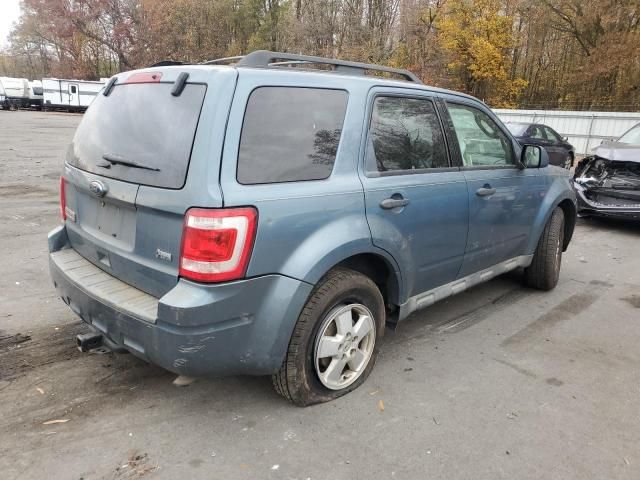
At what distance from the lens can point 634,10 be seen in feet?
79.7

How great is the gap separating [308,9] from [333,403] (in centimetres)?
3356

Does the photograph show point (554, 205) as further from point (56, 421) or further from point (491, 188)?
point (56, 421)

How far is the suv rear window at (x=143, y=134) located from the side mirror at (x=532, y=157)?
9.84 ft

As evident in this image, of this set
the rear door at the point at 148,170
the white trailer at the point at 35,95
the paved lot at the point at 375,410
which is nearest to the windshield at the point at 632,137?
the paved lot at the point at 375,410

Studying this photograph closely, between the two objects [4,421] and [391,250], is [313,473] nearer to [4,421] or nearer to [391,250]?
[391,250]

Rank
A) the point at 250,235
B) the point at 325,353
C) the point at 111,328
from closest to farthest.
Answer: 1. the point at 250,235
2. the point at 111,328
3. the point at 325,353

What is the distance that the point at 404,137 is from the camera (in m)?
3.29

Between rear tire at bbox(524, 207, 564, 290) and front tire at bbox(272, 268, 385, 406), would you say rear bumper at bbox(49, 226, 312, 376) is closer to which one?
front tire at bbox(272, 268, 385, 406)

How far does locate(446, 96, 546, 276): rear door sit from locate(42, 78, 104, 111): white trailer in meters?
44.1

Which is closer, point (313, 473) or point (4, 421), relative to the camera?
point (313, 473)

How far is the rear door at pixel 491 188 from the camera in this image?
379cm

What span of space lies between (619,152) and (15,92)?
50.0 meters

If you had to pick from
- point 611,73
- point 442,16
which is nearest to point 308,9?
point 442,16

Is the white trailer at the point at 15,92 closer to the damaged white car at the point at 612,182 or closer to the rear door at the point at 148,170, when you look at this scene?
the damaged white car at the point at 612,182
